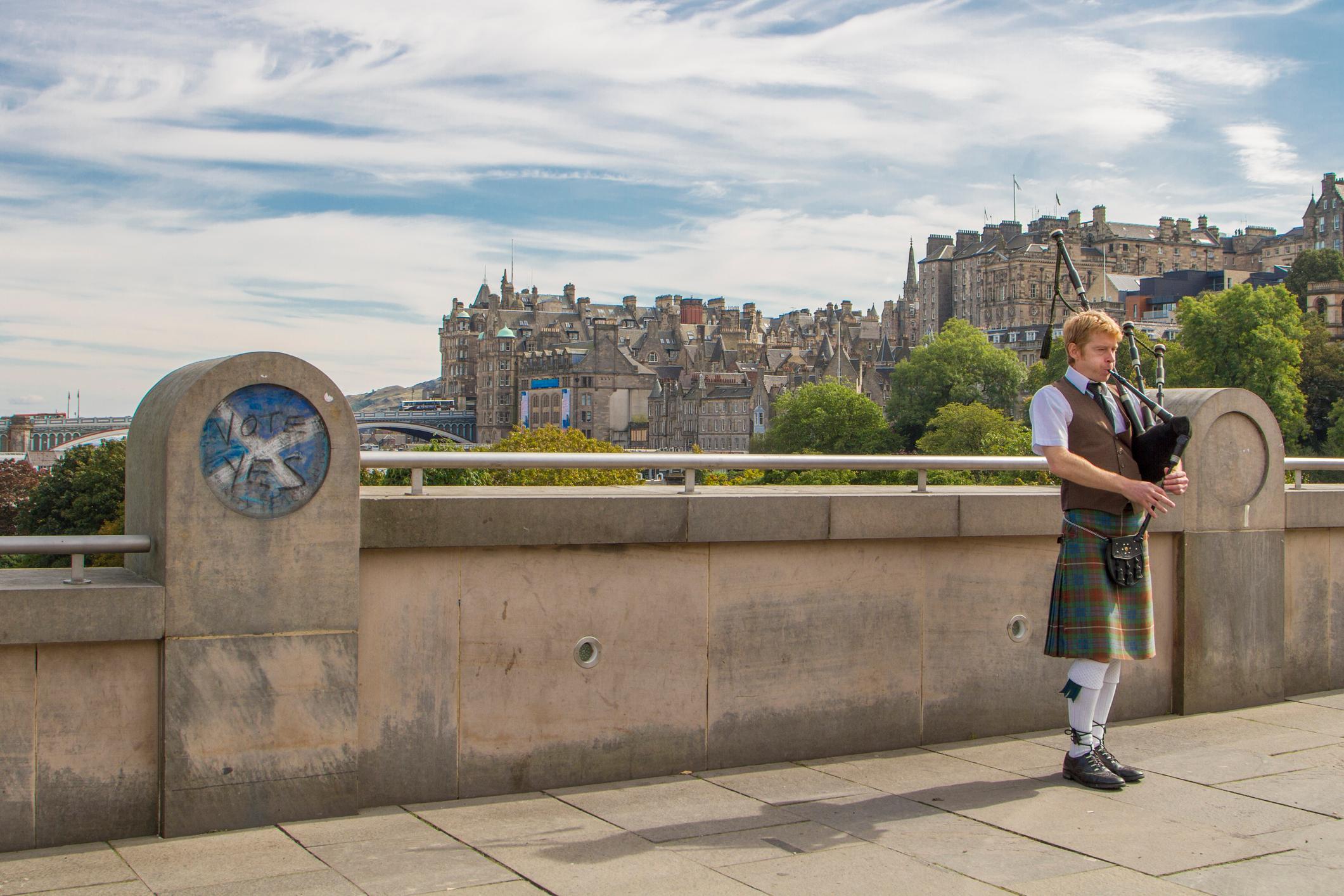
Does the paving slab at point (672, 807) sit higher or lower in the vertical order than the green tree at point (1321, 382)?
lower

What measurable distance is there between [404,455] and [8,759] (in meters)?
1.94

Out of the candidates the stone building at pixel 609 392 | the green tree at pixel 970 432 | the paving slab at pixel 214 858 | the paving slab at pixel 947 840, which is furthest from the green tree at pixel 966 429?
the paving slab at pixel 214 858

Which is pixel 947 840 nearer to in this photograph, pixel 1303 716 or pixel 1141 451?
pixel 1141 451

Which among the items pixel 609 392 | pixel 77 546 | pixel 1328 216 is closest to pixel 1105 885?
pixel 77 546

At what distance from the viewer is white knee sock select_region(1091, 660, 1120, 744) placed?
662 centimetres

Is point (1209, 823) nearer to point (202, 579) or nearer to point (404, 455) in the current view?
point (404, 455)

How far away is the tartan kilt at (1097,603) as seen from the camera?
6.51m

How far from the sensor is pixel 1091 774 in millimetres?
6531

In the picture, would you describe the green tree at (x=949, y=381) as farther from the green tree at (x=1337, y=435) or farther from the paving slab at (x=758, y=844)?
the paving slab at (x=758, y=844)

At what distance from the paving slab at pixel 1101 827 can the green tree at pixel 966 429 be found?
341 ft

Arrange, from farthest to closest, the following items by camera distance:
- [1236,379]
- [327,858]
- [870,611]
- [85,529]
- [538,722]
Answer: [1236,379] → [85,529] → [870,611] → [538,722] → [327,858]

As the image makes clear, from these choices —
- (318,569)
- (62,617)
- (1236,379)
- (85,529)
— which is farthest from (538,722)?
(1236,379)

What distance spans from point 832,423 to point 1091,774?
118 metres

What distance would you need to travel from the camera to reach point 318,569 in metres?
5.88
